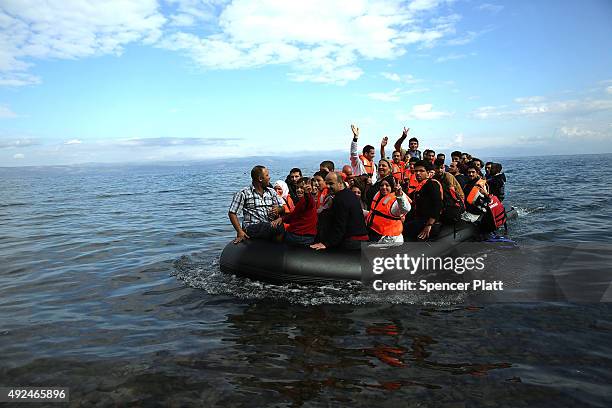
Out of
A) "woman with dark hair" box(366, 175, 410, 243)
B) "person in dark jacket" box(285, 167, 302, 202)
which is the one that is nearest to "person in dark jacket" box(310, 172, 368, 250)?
"woman with dark hair" box(366, 175, 410, 243)

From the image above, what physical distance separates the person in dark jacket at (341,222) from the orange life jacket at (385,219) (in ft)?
1.79

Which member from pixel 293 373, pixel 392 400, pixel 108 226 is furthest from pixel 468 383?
pixel 108 226

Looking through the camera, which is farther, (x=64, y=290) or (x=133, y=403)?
(x=64, y=290)

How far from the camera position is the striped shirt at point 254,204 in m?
7.15

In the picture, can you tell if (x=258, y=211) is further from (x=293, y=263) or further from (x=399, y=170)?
(x=399, y=170)

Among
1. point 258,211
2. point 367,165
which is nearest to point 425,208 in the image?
point 367,165

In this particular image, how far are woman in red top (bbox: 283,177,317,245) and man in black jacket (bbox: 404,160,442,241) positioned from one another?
2088 millimetres

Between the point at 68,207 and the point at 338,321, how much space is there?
19.7m

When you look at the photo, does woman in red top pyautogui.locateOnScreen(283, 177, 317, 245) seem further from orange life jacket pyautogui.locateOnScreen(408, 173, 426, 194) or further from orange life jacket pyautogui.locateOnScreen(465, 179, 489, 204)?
orange life jacket pyautogui.locateOnScreen(465, 179, 489, 204)

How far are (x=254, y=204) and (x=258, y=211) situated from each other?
14 centimetres

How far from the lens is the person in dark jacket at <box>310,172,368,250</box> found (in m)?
6.43

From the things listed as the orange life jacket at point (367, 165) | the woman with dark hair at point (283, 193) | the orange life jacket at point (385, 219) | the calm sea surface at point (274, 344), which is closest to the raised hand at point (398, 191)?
the orange life jacket at point (385, 219)

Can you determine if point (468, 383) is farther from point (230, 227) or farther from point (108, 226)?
point (108, 226)

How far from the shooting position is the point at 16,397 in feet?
13.5
